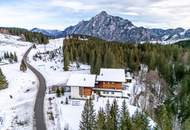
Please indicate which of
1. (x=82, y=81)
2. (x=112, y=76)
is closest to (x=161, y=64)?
(x=112, y=76)

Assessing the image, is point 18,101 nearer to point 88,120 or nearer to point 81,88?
point 81,88

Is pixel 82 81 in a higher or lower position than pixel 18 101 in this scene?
higher

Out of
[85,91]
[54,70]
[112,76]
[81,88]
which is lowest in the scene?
[85,91]

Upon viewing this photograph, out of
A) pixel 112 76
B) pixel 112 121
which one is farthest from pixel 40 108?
pixel 112 76

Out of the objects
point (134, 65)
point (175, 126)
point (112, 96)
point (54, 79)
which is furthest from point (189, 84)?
point (54, 79)

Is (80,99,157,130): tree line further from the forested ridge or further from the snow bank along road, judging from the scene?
the forested ridge

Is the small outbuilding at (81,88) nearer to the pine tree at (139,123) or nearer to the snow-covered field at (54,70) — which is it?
the snow-covered field at (54,70)

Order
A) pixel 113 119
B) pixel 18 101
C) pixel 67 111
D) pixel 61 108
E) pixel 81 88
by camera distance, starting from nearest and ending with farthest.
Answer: pixel 113 119
pixel 67 111
pixel 61 108
pixel 81 88
pixel 18 101

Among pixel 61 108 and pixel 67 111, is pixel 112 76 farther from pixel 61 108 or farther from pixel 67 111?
pixel 67 111

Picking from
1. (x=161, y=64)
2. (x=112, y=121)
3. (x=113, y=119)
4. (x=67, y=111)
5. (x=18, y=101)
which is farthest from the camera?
(x=161, y=64)

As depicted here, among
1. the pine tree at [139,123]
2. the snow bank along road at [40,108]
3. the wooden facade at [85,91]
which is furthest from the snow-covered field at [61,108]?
the pine tree at [139,123]

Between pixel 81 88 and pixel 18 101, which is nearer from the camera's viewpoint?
pixel 81 88
